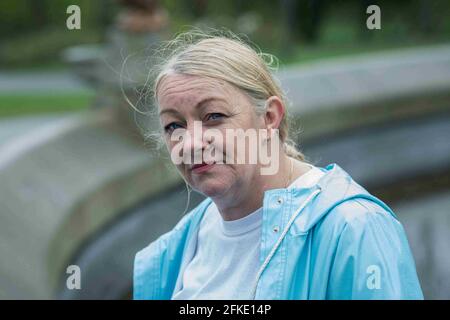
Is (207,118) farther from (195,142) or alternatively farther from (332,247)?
(332,247)

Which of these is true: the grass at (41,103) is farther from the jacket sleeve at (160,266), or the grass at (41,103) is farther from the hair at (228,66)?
the hair at (228,66)

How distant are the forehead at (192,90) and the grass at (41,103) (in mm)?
8867

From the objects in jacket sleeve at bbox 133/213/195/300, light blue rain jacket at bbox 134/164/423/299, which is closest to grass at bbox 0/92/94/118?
jacket sleeve at bbox 133/213/195/300

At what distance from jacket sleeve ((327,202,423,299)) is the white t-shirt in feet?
0.69

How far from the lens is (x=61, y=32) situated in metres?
19.9

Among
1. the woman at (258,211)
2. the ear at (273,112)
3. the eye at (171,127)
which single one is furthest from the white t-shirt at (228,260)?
the eye at (171,127)

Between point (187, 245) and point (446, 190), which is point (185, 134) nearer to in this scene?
point (187, 245)

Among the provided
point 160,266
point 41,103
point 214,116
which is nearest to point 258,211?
point 214,116

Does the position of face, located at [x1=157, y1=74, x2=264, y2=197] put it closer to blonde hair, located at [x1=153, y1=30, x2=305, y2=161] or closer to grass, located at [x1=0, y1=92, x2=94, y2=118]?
blonde hair, located at [x1=153, y1=30, x2=305, y2=161]

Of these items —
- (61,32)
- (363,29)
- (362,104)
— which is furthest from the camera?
(61,32)

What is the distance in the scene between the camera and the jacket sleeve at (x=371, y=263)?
5.28 ft

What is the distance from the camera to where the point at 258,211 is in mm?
1910
